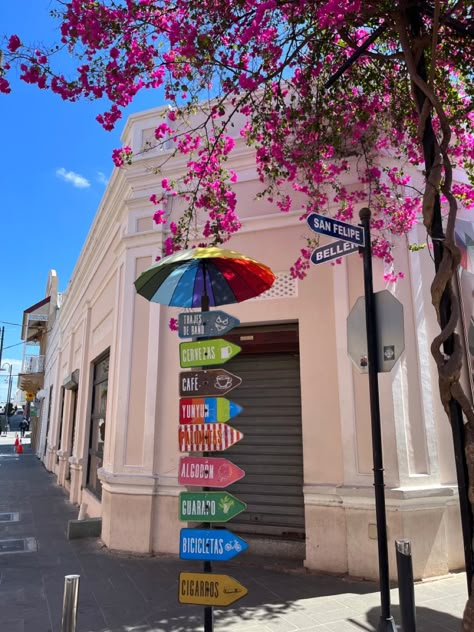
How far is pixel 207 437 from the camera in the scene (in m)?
3.34

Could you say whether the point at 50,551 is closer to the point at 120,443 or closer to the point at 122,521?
the point at 122,521

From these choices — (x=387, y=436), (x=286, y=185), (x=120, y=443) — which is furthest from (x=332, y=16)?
(x=120, y=443)

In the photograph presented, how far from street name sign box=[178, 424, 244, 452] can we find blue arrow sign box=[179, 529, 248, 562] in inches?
21.8

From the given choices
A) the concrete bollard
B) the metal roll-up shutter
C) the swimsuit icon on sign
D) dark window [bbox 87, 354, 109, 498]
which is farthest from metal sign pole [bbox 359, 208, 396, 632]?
dark window [bbox 87, 354, 109, 498]

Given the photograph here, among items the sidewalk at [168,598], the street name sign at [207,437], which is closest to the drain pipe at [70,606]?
the street name sign at [207,437]

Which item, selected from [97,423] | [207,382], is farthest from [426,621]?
[97,423]

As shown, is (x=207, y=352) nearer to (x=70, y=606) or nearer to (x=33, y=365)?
(x=70, y=606)

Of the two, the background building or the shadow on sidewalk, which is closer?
the shadow on sidewalk

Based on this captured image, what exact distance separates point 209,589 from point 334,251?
114 inches

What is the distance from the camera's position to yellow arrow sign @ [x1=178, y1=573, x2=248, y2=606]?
123 inches

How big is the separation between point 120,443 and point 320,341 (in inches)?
133

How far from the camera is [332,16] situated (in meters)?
4.35

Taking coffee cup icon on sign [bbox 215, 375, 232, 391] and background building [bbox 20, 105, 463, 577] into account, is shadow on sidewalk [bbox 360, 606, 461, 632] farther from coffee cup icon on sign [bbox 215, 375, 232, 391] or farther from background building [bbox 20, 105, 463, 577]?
coffee cup icon on sign [bbox 215, 375, 232, 391]

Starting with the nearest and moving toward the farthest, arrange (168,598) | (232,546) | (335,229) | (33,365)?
(232,546) < (335,229) < (168,598) < (33,365)
